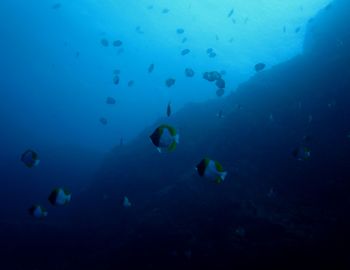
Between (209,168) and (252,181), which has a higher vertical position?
(209,168)

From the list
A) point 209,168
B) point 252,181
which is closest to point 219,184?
point 252,181

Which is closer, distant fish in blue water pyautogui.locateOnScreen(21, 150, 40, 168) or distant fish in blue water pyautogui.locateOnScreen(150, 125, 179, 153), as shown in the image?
distant fish in blue water pyautogui.locateOnScreen(150, 125, 179, 153)

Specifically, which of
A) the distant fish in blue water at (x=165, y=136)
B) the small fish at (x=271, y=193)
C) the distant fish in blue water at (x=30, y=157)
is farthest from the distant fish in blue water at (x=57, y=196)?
the small fish at (x=271, y=193)

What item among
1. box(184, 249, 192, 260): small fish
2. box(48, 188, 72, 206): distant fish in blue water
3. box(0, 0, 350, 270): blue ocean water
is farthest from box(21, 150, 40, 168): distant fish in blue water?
box(184, 249, 192, 260): small fish

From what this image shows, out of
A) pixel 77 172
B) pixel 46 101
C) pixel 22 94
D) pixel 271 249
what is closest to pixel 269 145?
pixel 271 249

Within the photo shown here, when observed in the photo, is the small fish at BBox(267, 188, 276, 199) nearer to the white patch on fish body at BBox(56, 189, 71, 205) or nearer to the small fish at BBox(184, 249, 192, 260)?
the small fish at BBox(184, 249, 192, 260)

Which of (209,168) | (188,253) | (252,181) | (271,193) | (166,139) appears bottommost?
(188,253)

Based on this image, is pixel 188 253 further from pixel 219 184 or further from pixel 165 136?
pixel 165 136

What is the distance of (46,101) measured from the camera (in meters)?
165

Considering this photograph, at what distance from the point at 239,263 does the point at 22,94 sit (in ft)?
506

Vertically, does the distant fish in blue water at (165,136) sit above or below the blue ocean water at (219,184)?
above

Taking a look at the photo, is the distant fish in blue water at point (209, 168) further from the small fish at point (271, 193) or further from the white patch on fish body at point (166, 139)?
the small fish at point (271, 193)

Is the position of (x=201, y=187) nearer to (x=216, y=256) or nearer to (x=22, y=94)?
(x=216, y=256)

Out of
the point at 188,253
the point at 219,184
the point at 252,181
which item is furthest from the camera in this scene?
the point at 252,181
